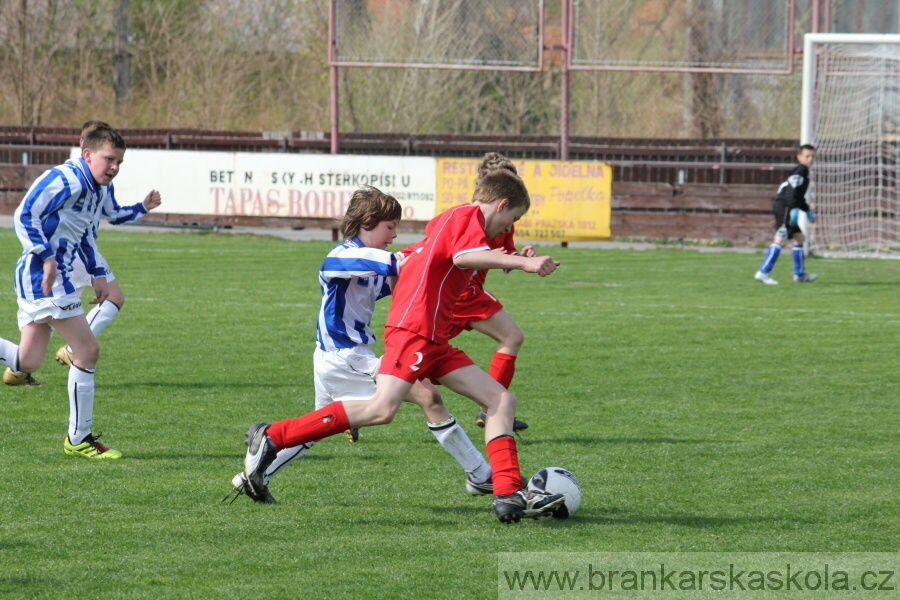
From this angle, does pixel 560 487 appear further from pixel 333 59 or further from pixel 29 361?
pixel 333 59

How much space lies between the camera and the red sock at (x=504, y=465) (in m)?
5.30

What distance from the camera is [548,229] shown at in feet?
67.9

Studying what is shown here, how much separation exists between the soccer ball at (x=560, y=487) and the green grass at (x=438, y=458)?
0.08 m

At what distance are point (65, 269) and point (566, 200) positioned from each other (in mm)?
14419

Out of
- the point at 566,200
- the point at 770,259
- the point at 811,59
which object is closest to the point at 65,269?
the point at 770,259

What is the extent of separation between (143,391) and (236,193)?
13915 mm

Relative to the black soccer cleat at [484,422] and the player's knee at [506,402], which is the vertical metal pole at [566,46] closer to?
the black soccer cleat at [484,422]

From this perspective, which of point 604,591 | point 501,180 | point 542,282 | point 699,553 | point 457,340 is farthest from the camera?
point 542,282

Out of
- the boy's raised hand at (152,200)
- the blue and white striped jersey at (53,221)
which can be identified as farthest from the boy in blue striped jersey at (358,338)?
the boy's raised hand at (152,200)

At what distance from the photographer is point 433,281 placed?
5.30 m

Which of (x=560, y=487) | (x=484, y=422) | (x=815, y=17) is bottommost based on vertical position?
(x=484, y=422)

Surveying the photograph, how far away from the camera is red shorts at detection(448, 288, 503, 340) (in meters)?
7.53

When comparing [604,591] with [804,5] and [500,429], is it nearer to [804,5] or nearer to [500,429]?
[500,429]

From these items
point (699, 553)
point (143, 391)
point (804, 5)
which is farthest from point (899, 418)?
point (804, 5)
